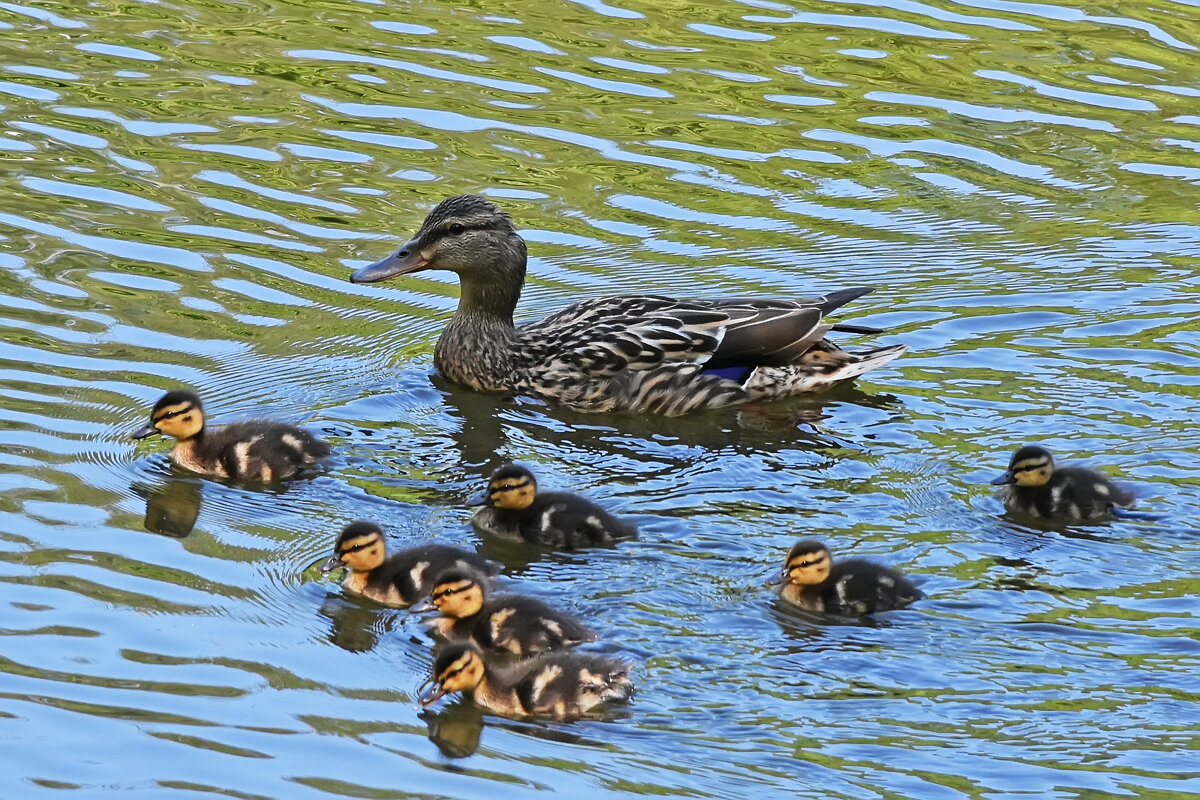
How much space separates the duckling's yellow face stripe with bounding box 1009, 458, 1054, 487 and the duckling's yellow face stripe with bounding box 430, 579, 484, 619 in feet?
6.63

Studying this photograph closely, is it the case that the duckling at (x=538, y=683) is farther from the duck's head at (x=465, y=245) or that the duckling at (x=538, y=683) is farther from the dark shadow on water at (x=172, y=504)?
the duck's head at (x=465, y=245)

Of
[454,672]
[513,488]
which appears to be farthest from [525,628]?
[513,488]

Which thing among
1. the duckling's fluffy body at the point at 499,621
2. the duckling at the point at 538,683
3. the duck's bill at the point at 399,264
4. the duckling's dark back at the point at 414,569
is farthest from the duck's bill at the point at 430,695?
the duck's bill at the point at 399,264

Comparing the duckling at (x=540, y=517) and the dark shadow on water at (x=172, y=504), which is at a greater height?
the duckling at (x=540, y=517)

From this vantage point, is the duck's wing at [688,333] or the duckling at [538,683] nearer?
the duckling at [538,683]

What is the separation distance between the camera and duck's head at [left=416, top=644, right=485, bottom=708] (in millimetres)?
5168

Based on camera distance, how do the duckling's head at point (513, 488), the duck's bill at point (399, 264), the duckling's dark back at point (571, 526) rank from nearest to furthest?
1. the duckling's dark back at point (571, 526)
2. the duckling's head at point (513, 488)
3. the duck's bill at point (399, 264)

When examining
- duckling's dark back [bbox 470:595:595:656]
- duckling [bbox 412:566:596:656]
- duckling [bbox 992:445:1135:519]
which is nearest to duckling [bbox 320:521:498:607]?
duckling [bbox 412:566:596:656]

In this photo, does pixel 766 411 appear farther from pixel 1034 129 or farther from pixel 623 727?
pixel 1034 129

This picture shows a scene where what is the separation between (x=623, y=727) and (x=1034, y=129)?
255 inches

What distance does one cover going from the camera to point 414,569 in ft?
19.5

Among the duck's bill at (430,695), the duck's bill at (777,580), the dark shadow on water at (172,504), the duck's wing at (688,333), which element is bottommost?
the dark shadow on water at (172,504)

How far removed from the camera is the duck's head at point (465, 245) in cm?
838

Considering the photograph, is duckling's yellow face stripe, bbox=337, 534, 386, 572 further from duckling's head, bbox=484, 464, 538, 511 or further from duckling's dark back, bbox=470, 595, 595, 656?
duckling's head, bbox=484, 464, 538, 511
